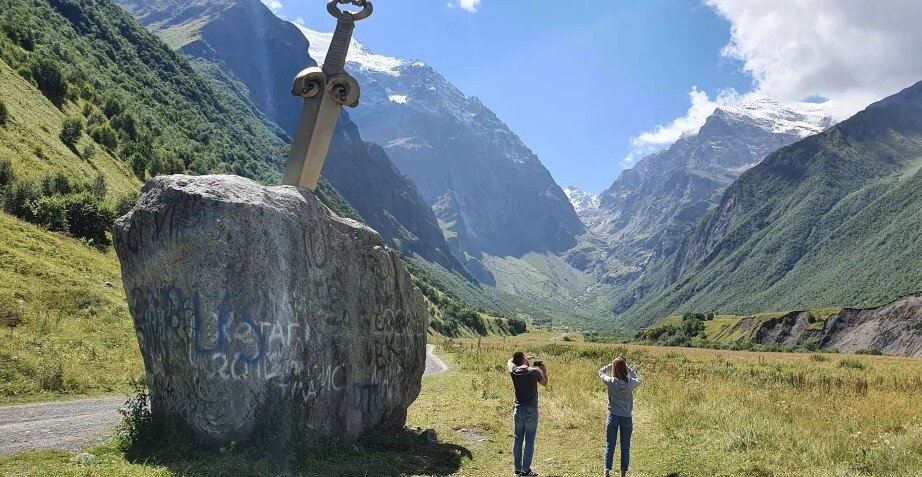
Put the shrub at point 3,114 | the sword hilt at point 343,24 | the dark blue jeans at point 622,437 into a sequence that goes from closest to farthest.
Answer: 1. the dark blue jeans at point 622,437
2. the sword hilt at point 343,24
3. the shrub at point 3,114

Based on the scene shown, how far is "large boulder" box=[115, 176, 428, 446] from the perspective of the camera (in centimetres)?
1004

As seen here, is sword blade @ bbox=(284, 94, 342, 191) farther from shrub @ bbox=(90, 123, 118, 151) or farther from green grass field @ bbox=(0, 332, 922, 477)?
shrub @ bbox=(90, 123, 118, 151)

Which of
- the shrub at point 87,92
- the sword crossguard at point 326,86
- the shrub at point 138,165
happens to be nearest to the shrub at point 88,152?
the shrub at point 138,165

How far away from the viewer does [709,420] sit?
571 inches

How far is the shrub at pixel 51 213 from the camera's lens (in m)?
34.5

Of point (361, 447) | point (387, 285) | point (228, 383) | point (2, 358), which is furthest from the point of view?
point (2, 358)

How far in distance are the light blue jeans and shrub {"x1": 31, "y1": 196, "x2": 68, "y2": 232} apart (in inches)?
1393

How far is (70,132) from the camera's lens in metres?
52.1

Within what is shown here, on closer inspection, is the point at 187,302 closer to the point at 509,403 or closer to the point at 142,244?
the point at 142,244

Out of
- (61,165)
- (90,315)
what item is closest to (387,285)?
(90,315)

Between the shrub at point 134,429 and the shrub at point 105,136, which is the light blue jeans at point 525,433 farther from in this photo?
the shrub at point 105,136

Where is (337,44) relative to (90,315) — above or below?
above

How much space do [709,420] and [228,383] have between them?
1151cm

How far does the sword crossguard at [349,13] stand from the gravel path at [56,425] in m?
12.4
